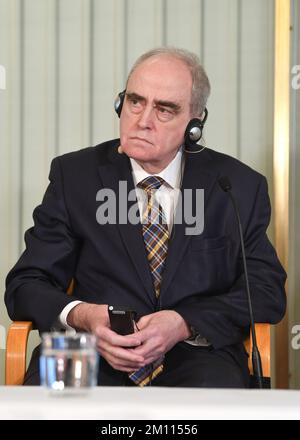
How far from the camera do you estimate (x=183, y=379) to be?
2.32 meters

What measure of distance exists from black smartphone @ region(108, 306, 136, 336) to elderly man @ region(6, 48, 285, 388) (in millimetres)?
71

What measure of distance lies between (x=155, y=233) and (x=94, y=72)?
0.99 m

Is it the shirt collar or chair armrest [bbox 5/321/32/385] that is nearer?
chair armrest [bbox 5/321/32/385]

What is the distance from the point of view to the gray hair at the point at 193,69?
2.53 meters

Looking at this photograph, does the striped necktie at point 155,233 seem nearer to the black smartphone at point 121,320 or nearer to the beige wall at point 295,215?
the black smartphone at point 121,320

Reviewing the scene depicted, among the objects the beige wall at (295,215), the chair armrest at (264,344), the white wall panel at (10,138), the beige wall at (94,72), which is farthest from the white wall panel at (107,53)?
the chair armrest at (264,344)

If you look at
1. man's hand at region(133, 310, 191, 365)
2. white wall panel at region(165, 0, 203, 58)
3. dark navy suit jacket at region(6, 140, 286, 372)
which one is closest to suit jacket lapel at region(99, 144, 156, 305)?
dark navy suit jacket at region(6, 140, 286, 372)

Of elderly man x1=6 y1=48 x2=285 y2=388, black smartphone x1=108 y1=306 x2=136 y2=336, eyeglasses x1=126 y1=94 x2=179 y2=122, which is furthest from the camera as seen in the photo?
eyeglasses x1=126 y1=94 x2=179 y2=122

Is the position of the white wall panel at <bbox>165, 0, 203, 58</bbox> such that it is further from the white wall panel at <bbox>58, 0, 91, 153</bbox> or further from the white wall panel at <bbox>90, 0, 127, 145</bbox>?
the white wall panel at <bbox>58, 0, 91, 153</bbox>

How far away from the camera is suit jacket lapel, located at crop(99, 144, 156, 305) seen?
243 centimetres

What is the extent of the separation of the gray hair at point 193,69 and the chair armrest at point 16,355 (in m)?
0.82

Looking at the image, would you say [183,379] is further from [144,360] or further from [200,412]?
[200,412]
